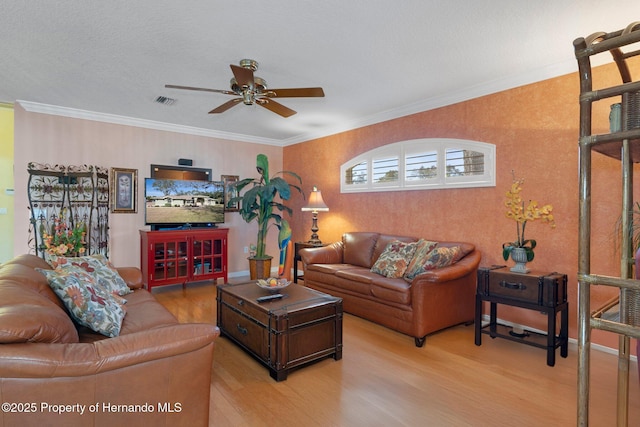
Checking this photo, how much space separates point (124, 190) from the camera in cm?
493

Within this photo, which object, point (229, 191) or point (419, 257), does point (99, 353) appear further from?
point (229, 191)

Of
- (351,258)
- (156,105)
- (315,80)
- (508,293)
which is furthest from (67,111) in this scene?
(508,293)

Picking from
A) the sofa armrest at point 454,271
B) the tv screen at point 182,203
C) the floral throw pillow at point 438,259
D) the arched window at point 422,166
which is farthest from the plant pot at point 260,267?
the sofa armrest at point 454,271

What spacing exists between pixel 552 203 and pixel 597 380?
1494mm

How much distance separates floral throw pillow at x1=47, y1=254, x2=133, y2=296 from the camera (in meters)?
2.41

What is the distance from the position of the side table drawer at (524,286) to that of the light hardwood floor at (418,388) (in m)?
0.48

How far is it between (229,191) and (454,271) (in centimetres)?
402

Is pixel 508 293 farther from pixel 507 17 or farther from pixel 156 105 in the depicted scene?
pixel 156 105

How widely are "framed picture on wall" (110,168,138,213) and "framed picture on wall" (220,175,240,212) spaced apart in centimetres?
136

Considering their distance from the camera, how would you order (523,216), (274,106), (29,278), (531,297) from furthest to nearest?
(274,106), (523,216), (531,297), (29,278)

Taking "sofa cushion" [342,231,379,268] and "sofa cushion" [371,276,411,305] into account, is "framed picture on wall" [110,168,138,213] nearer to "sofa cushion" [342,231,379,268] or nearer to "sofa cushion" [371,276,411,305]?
"sofa cushion" [342,231,379,268]

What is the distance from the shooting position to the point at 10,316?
1.23 metres

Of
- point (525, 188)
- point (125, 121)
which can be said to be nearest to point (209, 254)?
point (125, 121)

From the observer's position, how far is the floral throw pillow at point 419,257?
3.42m
